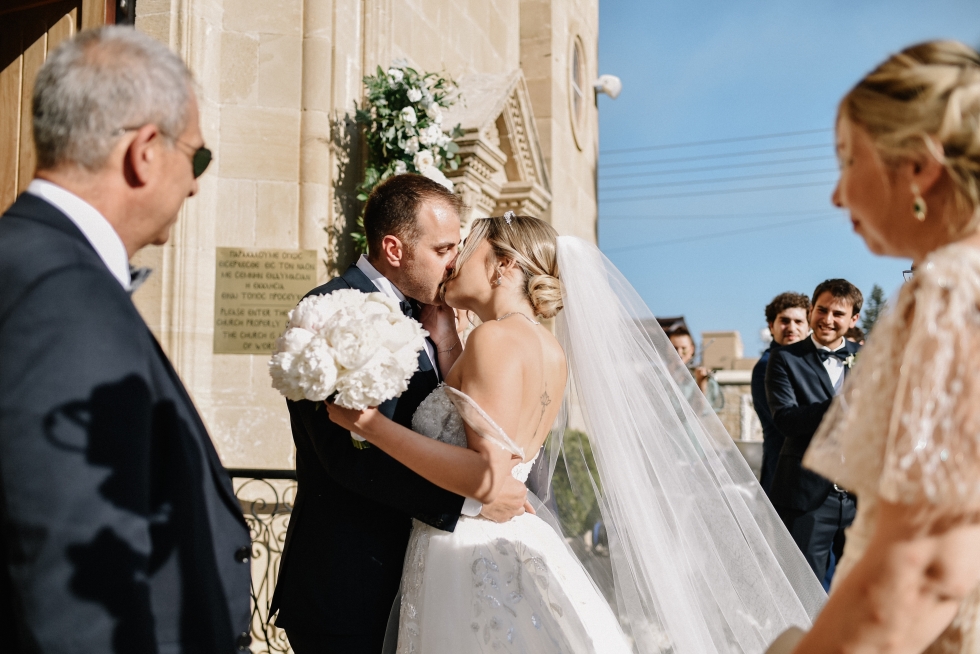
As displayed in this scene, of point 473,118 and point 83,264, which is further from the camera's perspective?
point 473,118

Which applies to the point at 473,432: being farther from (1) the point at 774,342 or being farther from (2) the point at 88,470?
(1) the point at 774,342

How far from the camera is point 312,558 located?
2463 millimetres

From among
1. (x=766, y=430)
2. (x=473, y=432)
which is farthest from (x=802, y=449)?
(x=473, y=432)

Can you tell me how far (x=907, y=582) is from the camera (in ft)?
3.68

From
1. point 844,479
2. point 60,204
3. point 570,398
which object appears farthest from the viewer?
point 570,398

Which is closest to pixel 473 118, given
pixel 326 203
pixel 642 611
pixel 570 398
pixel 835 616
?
pixel 326 203

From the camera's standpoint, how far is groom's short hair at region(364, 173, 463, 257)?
9.58ft

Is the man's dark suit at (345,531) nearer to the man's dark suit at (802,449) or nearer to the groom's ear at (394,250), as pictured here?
the groom's ear at (394,250)

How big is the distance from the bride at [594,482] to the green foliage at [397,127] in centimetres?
284

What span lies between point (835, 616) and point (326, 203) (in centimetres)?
488

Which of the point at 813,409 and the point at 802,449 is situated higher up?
the point at 813,409

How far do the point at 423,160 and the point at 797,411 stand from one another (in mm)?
3091

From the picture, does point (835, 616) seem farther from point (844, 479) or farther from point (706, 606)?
point (706, 606)

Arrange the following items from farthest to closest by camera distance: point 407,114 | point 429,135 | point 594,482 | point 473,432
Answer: point 429,135
point 407,114
point 594,482
point 473,432
